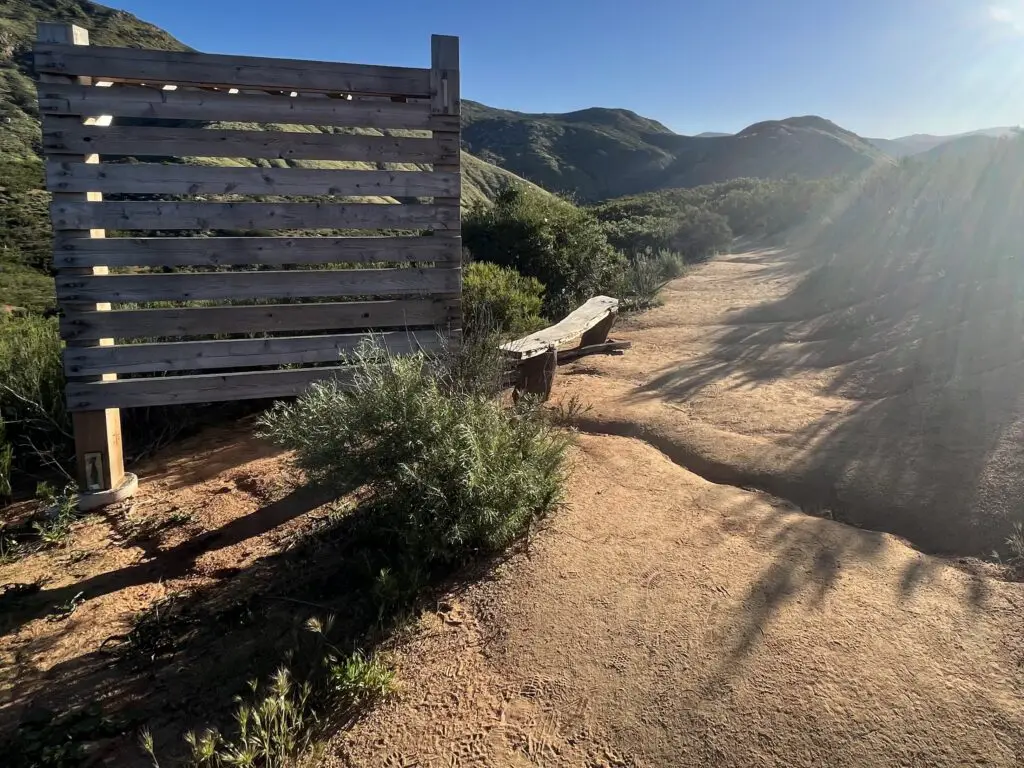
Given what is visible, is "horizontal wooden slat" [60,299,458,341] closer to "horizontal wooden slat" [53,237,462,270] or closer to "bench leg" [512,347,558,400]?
"horizontal wooden slat" [53,237,462,270]

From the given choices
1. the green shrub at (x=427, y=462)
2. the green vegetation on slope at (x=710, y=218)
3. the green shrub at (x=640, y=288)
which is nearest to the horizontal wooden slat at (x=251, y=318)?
the green shrub at (x=427, y=462)

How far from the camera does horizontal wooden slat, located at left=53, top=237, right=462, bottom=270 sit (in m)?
3.77

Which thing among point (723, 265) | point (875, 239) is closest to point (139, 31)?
point (723, 265)

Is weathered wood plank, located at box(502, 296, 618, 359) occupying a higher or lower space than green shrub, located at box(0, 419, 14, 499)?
higher

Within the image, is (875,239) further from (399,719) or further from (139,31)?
(139,31)

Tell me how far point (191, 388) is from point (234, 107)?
1.76 metres

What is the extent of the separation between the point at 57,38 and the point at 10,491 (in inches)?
110

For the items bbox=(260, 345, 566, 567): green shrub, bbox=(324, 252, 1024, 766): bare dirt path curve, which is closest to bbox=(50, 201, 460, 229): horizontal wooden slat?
bbox=(260, 345, 566, 567): green shrub

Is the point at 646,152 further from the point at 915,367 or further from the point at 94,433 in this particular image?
the point at 94,433

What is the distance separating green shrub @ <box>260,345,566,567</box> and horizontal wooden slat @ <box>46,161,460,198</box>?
142cm

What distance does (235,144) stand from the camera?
3904 millimetres

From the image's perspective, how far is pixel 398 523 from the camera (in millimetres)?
3025

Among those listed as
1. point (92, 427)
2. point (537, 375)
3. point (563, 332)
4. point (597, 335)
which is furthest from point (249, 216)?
point (597, 335)

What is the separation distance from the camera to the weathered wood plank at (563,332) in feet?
16.4
